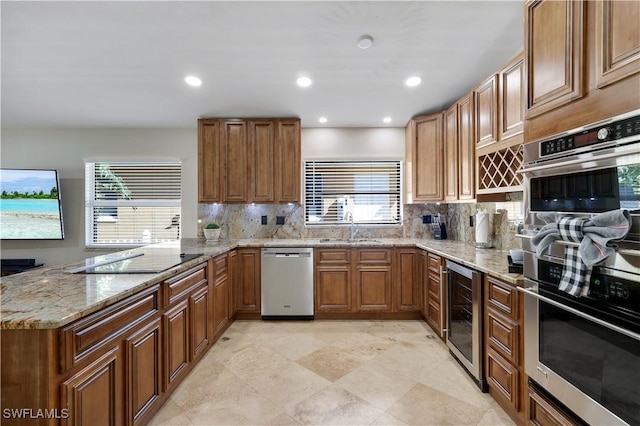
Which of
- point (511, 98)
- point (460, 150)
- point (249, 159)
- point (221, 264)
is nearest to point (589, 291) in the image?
point (511, 98)

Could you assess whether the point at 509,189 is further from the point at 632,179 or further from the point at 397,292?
the point at 397,292

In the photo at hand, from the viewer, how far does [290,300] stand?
3.40 meters

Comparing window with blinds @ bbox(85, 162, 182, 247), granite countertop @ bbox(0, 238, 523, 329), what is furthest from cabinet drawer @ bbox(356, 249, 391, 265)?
window with blinds @ bbox(85, 162, 182, 247)

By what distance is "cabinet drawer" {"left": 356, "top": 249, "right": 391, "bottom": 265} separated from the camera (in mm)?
3402

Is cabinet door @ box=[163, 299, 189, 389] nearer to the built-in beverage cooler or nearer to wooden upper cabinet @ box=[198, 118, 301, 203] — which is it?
wooden upper cabinet @ box=[198, 118, 301, 203]

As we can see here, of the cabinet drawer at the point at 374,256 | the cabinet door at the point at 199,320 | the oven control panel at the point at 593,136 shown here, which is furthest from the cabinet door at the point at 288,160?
the oven control panel at the point at 593,136

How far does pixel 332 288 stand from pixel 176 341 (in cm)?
185

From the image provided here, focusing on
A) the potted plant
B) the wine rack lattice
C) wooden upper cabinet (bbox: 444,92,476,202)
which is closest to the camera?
the wine rack lattice

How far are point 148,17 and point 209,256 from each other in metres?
1.84

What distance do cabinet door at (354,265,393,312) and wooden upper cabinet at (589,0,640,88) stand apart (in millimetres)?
2614

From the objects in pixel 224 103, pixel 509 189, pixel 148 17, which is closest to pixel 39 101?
pixel 224 103

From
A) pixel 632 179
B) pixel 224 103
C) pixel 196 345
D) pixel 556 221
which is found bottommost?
pixel 196 345

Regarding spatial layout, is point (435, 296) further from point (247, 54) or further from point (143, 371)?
point (247, 54)

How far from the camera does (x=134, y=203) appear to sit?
4.21 meters
